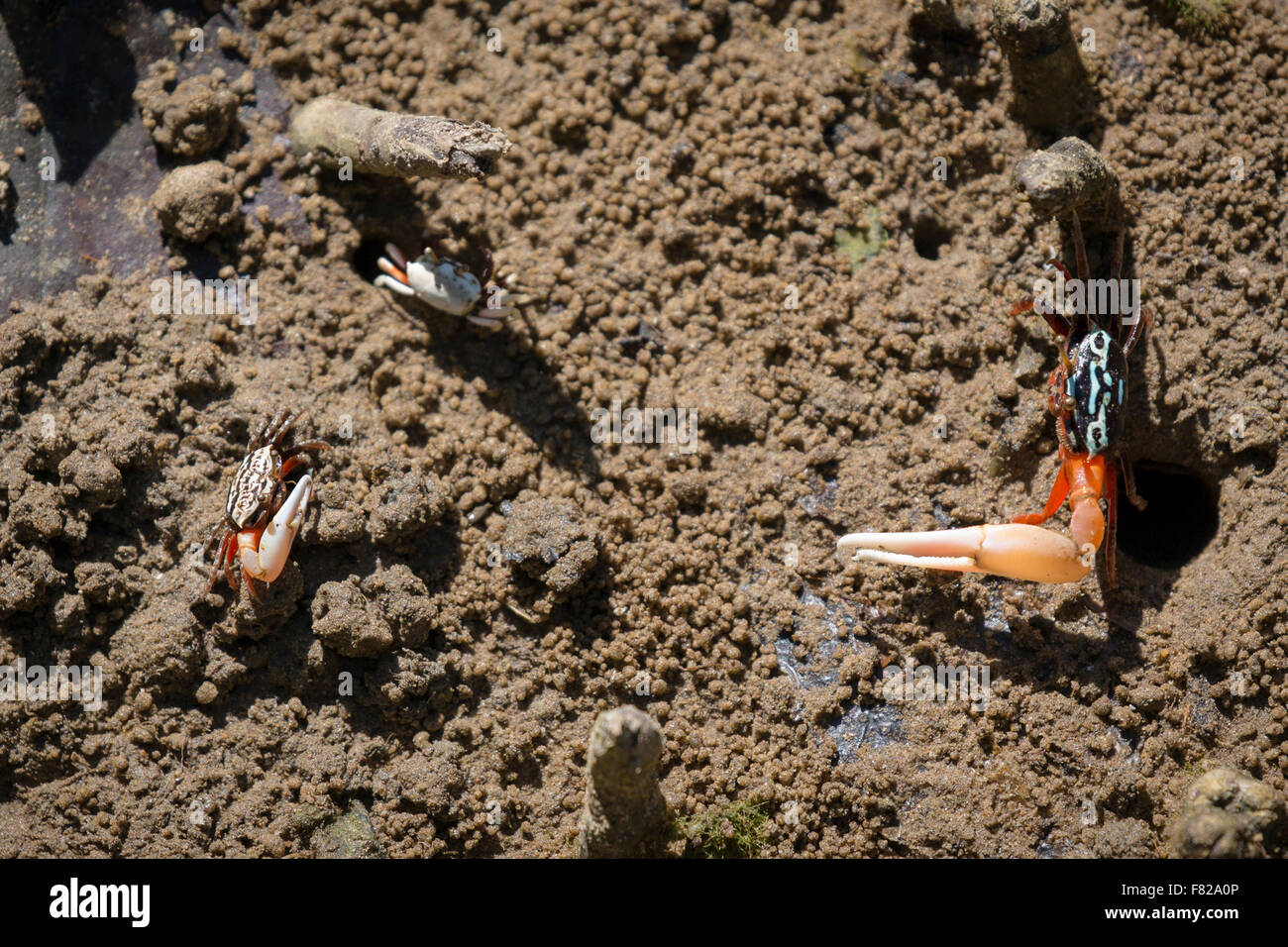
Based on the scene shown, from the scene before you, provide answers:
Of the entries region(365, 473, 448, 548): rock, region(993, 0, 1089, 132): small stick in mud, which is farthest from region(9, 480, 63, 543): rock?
region(993, 0, 1089, 132): small stick in mud

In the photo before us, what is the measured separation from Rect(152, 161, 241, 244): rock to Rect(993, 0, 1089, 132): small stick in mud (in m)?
3.18

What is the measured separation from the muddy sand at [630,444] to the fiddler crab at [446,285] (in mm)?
109

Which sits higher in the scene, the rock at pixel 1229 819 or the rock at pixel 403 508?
the rock at pixel 403 508

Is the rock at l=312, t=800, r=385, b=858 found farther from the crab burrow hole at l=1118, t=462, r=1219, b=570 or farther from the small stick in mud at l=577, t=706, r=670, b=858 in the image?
the crab burrow hole at l=1118, t=462, r=1219, b=570

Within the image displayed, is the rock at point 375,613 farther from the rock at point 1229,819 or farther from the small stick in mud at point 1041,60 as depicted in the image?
the small stick in mud at point 1041,60

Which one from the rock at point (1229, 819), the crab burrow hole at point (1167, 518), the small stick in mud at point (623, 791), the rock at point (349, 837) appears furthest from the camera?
the crab burrow hole at point (1167, 518)

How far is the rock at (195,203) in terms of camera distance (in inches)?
164

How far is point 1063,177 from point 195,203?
10.9ft

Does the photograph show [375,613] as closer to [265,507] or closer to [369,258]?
[265,507]

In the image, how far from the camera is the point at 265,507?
3.90 m

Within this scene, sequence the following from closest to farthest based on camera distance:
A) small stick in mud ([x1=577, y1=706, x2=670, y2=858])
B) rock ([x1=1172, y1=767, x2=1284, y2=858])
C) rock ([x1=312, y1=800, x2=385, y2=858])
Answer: small stick in mud ([x1=577, y1=706, x2=670, y2=858]), rock ([x1=1172, y1=767, x2=1284, y2=858]), rock ([x1=312, y1=800, x2=385, y2=858])

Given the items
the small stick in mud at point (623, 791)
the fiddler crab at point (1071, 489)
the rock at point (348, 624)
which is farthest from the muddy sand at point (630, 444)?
the small stick in mud at point (623, 791)

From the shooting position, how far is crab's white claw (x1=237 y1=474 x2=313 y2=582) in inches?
148

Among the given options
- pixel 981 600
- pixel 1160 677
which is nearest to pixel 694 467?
pixel 981 600
